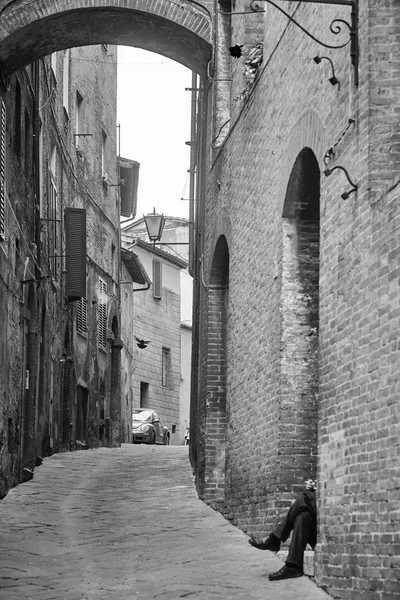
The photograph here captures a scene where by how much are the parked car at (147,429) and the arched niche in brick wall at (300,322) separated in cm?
2275

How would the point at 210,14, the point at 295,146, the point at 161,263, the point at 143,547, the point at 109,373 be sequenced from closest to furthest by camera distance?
1. the point at 295,146
2. the point at 143,547
3. the point at 210,14
4. the point at 109,373
5. the point at 161,263

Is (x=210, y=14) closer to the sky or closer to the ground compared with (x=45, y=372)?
closer to the sky

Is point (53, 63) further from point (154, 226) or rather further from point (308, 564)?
point (308, 564)

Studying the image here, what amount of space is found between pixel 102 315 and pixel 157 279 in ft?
50.2

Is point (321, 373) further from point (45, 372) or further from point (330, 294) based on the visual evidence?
point (45, 372)

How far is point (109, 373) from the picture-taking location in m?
29.4

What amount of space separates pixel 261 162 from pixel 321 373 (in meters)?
3.55

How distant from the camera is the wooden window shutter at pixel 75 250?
2253 centimetres

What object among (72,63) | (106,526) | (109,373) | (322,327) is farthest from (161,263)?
(322,327)

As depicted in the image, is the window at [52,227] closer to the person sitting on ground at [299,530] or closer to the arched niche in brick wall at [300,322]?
the arched niche in brick wall at [300,322]

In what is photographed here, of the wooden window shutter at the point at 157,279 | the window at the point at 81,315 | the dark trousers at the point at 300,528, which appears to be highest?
the wooden window shutter at the point at 157,279

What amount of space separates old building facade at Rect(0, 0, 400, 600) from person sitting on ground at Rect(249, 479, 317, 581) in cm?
33

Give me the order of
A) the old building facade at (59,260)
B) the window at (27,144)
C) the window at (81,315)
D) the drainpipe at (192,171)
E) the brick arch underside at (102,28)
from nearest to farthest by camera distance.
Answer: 1. the brick arch underside at (102,28)
2. the old building facade at (59,260)
3. the window at (27,144)
4. the drainpipe at (192,171)
5. the window at (81,315)

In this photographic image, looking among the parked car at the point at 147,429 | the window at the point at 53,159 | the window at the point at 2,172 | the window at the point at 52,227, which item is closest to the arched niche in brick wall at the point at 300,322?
the window at the point at 2,172
